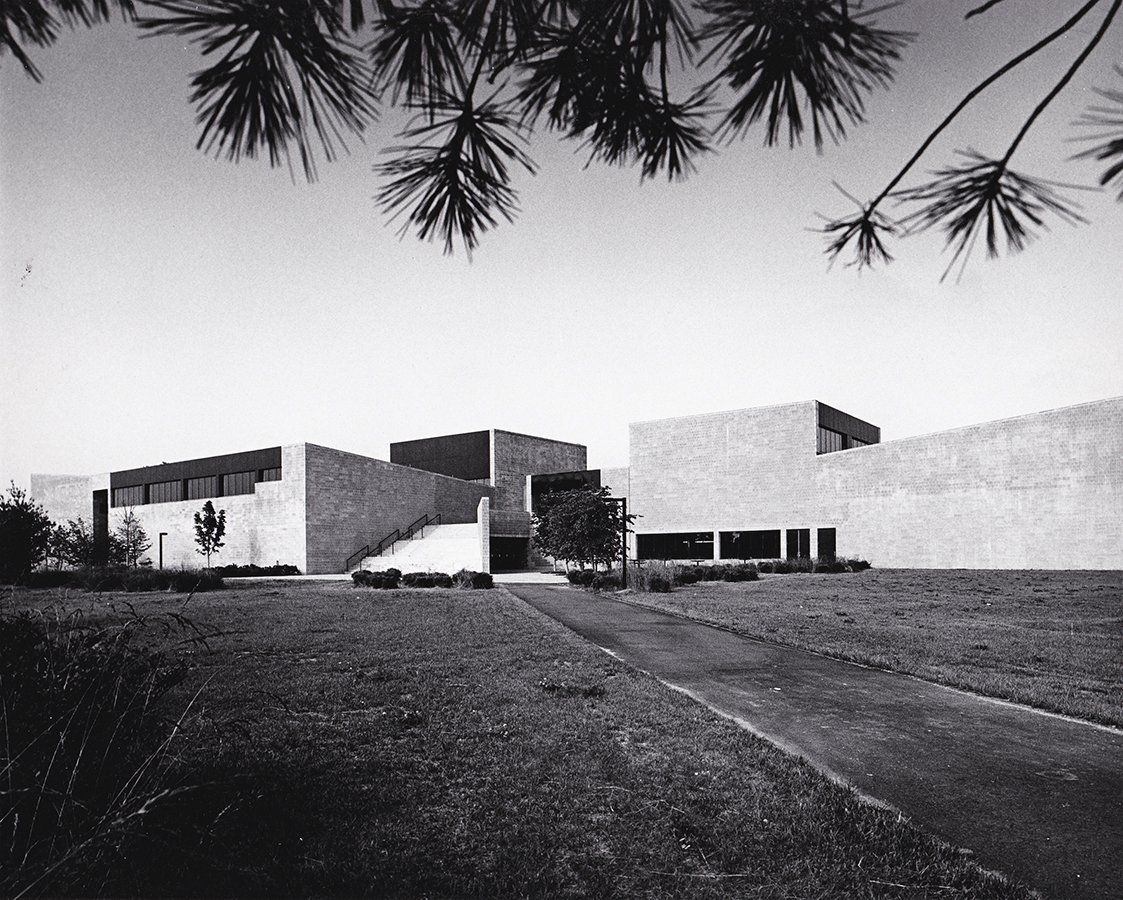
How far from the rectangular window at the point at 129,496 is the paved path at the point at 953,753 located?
50917mm

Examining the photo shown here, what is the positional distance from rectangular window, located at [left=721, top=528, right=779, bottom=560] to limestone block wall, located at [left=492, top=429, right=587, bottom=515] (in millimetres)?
14146

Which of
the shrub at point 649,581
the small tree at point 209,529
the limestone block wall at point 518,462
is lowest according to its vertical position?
the shrub at point 649,581

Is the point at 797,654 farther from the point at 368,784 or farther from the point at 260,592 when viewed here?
the point at 260,592

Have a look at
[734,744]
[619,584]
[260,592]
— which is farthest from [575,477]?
[734,744]

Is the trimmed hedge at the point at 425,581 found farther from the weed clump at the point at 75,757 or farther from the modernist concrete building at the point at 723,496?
the weed clump at the point at 75,757

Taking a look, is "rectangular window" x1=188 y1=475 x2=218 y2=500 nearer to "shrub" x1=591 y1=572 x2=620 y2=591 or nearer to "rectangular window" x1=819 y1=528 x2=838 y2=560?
"shrub" x1=591 y1=572 x2=620 y2=591

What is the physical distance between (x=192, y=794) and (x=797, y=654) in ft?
27.2

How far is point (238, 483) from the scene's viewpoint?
43.3 m

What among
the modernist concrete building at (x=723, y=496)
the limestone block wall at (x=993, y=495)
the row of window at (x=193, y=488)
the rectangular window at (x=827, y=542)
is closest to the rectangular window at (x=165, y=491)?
the row of window at (x=193, y=488)

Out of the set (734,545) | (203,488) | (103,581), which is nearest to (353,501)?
(203,488)

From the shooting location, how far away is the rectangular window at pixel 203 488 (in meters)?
44.6

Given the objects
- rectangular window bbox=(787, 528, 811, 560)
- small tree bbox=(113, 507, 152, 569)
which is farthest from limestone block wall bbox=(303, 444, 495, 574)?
rectangular window bbox=(787, 528, 811, 560)

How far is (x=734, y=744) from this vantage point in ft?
17.1

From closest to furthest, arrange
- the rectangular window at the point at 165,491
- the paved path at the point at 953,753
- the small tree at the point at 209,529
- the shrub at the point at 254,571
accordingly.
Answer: the paved path at the point at 953,753 → the shrub at the point at 254,571 → the small tree at the point at 209,529 → the rectangular window at the point at 165,491
